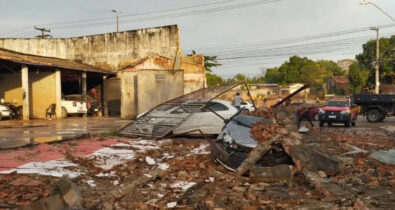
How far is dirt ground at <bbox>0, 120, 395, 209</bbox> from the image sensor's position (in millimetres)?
5512

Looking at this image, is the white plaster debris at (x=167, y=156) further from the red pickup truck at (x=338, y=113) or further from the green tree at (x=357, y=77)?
the green tree at (x=357, y=77)

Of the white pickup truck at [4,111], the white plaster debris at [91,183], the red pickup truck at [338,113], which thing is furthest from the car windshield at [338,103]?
the white pickup truck at [4,111]

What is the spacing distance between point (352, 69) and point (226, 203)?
5876 cm

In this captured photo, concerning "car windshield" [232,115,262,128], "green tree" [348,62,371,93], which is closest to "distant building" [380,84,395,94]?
"green tree" [348,62,371,93]

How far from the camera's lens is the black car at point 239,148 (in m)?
7.26

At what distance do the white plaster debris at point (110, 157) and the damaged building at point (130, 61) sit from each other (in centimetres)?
1359

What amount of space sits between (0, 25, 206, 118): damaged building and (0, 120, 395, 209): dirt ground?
48.5 feet

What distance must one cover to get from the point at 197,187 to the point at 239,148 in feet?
4.68

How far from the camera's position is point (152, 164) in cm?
847

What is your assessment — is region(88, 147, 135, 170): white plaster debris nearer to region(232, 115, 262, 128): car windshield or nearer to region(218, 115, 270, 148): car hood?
region(218, 115, 270, 148): car hood

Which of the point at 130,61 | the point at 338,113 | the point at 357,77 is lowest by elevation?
the point at 338,113

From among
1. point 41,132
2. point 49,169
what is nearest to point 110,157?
point 49,169

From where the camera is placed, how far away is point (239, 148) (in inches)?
297

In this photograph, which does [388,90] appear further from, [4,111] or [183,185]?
[183,185]
